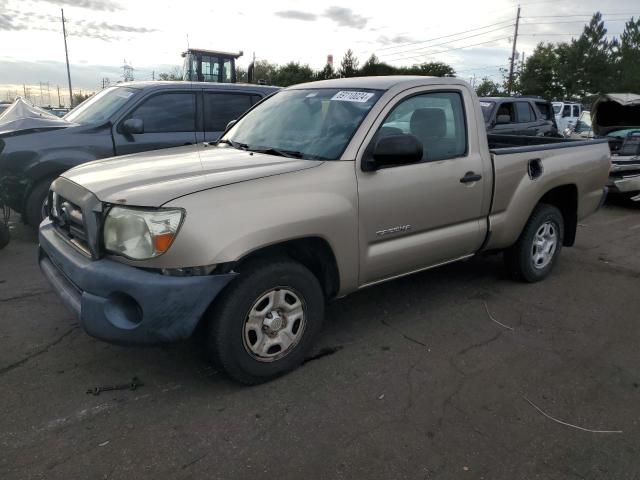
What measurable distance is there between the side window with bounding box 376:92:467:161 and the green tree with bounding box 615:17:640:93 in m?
42.1

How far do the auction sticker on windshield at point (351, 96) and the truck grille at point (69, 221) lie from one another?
1.88m

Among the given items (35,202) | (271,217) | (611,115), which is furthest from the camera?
(611,115)

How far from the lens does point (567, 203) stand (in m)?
5.18

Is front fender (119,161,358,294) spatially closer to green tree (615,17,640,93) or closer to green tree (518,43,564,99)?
green tree (615,17,640,93)

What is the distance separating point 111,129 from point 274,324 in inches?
170

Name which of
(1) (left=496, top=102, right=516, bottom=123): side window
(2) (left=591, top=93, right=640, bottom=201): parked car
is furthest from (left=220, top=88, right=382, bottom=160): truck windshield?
(1) (left=496, top=102, right=516, bottom=123): side window

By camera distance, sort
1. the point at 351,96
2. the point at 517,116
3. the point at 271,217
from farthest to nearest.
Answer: the point at 517,116, the point at 351,96, the point at 271,217

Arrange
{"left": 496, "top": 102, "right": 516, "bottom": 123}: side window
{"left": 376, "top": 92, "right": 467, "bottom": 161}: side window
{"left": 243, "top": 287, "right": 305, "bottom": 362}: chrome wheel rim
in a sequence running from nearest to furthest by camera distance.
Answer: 1. {"left": 243, "top": 287, "right": 305, "bottom": 362}: chrome wheel rim
2. {"left": 376, "top": 92, "right": 467, "bottom": 161}: side window
3. {"left": 496, "top": 102, "right": 516, "bottom": 123}: side window

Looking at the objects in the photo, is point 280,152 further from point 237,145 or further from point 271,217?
point 271,217

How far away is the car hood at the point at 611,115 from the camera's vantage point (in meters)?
10.8

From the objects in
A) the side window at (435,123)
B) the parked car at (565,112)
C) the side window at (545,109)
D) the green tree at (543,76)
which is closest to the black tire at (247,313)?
the side window at (435,123)

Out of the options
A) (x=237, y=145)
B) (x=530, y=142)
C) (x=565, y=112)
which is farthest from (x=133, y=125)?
(x=565, y=112)

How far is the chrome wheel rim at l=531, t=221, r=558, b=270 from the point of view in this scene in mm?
4863

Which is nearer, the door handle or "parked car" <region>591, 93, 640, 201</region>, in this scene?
the door handle
